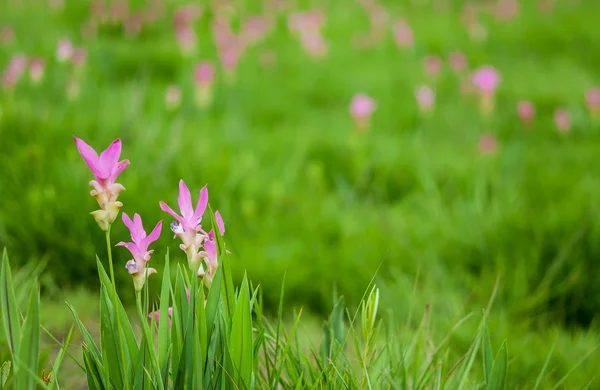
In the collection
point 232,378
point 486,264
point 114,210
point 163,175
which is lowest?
point 486,264

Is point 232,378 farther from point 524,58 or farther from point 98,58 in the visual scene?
point 524,58

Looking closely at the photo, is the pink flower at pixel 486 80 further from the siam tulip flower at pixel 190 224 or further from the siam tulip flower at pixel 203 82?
the siam tulip flower at pixel 190 224

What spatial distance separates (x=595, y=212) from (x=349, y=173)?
4.18 feet

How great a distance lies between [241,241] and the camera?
8.20 ft

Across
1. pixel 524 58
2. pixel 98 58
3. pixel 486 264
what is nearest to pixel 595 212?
pixel 486 264

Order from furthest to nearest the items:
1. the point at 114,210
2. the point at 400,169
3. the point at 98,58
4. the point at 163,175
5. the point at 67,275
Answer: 1. the point at 98,58
2. the point at 400,169
3. the point at 163,175
4. the point at 67,275
5. the point at 114,210

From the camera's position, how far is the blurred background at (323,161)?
2297mm

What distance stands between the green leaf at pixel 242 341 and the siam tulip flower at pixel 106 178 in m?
0.23

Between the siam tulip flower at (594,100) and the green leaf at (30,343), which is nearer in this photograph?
the green leaf at (30,343)

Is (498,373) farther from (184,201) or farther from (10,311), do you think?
(10,311)

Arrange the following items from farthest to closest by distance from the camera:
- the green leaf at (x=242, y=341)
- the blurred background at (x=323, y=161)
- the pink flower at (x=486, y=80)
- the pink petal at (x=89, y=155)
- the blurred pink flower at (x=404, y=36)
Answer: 1. the blurred pink flower at (x=404, y=36)
2. the pink flower at (x=486, y=80)
3. the blurred background at (x=323, y=161)
4. the green leaf at (x=242, y=341)
5. the pink petal at (x=89, y=155)

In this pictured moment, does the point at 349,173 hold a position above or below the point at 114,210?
below

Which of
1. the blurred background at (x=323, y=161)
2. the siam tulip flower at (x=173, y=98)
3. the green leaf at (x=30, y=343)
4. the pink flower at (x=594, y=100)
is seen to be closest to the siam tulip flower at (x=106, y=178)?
the green leaf at (x=30, y=343)

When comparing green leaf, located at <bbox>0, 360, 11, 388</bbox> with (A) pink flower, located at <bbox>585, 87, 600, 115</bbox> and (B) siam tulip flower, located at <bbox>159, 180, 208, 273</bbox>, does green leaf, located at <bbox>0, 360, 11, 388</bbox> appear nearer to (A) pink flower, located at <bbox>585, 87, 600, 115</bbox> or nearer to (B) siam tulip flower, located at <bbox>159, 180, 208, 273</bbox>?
(B) siam tulip flower, located at <bbox>159, 180, 208, 273</bbox>
